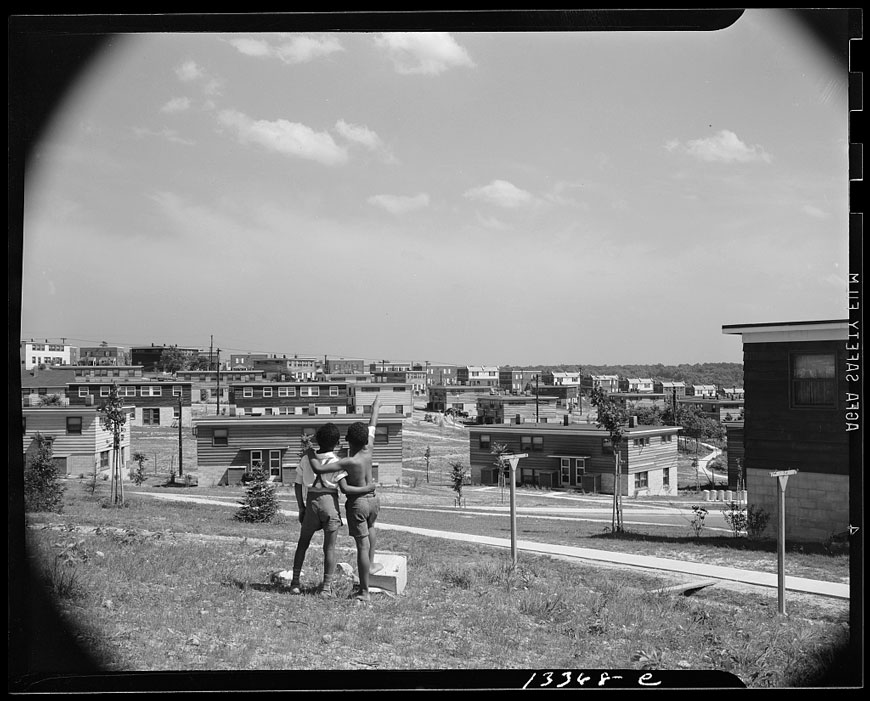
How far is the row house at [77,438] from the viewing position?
6859 millimetres

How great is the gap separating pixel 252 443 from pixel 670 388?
576 centimetres

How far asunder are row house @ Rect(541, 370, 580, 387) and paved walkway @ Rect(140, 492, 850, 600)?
203cm

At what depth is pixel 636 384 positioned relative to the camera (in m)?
7.73

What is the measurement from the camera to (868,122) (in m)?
5.14

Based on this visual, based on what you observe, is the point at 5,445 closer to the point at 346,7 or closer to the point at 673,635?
the point at 346,7

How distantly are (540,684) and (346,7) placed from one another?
5.52 metres

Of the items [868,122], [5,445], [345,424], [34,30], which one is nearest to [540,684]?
[345,424]

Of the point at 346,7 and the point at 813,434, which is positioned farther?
the point at 813,434

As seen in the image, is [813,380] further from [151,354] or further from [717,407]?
[151,354]

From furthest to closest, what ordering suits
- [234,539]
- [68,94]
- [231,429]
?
[231,429]
[234,539]
[68,94]

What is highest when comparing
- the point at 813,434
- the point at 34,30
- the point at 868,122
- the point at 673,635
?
the point at 34,30

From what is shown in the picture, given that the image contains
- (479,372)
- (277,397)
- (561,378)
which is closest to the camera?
(561,378)

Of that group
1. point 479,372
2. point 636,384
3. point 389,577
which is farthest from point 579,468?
point 389,577

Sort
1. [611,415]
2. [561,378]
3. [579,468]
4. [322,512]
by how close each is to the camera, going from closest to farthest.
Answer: [322,512]
[561,378]
[611,415]
[579,468]
